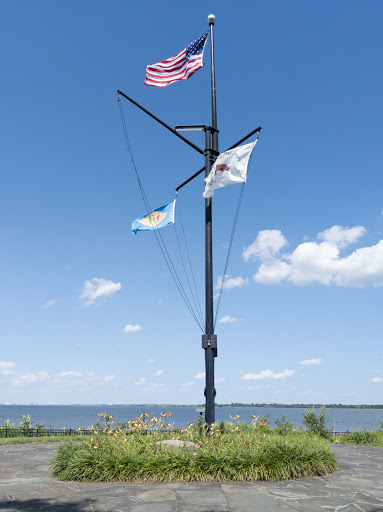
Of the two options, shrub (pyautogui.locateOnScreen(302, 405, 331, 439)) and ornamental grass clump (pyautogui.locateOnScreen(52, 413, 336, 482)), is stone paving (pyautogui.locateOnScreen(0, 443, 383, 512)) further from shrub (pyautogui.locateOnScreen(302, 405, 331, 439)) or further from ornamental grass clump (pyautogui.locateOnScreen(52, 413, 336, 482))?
shrub (pyautogui.locateOnScreen(302, 405, 331, 439))

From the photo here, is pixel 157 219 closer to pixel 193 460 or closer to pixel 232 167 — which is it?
pixel 232 167

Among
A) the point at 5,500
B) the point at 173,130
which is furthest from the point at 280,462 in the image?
the point at 173,130

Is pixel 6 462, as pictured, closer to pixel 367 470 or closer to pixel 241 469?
pixel 241 469

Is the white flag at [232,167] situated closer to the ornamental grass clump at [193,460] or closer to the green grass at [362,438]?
the ornamental grass clump at [193,460]

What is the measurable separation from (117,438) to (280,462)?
3249mm

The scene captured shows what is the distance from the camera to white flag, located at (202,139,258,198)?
402 inches

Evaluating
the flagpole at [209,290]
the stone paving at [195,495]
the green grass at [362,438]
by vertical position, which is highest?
→ the flagpole at [209,290]

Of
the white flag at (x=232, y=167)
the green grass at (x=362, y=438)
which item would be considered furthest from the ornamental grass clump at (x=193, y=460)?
the green grass at (x=362, y=438)

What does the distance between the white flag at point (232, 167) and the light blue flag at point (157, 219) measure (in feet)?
5.85

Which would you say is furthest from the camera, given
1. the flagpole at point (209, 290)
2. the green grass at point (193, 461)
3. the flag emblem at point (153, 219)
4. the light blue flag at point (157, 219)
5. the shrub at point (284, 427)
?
the shrub at point (284, 427)

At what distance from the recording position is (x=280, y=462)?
283 inches

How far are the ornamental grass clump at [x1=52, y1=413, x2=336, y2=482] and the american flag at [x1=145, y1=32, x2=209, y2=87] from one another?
31.7 ft

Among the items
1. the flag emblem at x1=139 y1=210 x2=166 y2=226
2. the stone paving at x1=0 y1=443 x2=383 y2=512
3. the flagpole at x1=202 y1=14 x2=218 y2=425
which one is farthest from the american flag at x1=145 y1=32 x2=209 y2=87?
the stone paving at x1=0 y1=443 x2=383 y2=512

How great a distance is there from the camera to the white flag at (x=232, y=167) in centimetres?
A: 1021
